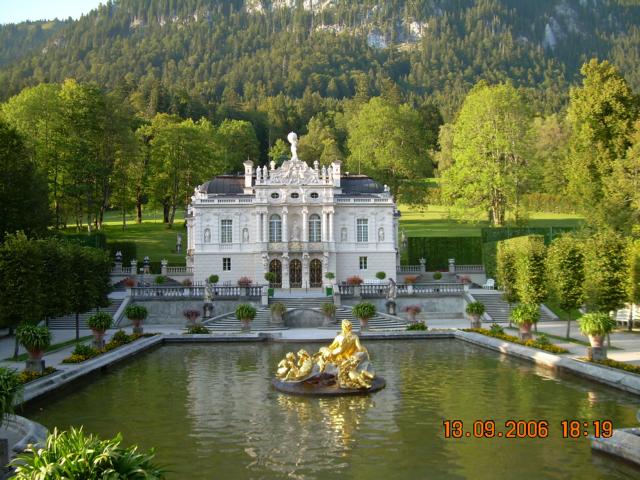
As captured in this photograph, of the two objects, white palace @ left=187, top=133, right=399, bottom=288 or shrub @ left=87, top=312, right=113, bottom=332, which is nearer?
shrub @ left=87, top=312, right=113, bottom=332

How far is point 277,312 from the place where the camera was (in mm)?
43344

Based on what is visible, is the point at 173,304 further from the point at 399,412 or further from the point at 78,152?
the point at 399,412

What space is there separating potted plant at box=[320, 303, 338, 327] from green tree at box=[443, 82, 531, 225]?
25.3 m

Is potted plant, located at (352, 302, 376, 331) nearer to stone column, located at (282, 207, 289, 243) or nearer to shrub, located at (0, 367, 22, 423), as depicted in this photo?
stone column, located at (282, 207, 289, 243)

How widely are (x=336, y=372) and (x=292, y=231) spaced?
3338 centimetres

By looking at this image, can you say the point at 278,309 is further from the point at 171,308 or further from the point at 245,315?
the point at 171,308

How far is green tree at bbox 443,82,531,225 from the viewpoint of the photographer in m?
63.1

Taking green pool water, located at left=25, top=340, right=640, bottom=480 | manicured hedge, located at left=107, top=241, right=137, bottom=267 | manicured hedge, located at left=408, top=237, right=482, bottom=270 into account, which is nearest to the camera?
green pool water, located at left=25, top=340, right=640, bottom=480

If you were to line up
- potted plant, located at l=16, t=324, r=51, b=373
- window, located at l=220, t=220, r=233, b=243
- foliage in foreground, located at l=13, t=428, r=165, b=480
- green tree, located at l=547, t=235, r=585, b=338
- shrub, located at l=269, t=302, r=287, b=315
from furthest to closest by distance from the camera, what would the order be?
1. window, located at l=220, t=220, r=233, b=243
2. shrub, located at l=269, t=302, r=287, b=315
3. green tree, located at l=547, t=235, r=585, b=338
4. potted plant, located at l=16, t=324, r=51, b=373
5. foliage in foreground, located at l=13, t=428, r=165, b=480

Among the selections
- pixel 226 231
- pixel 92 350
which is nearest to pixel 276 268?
pixel 226 231

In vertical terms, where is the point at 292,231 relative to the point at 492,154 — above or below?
below

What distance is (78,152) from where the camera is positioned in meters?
63.7

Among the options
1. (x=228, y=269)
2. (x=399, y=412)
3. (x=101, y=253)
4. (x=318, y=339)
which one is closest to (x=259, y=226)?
(x=228, y=269)

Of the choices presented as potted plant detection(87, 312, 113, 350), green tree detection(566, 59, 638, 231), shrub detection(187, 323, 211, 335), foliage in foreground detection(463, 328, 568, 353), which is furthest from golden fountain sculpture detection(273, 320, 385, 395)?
green tree detection(566, 59, 638, 231)
